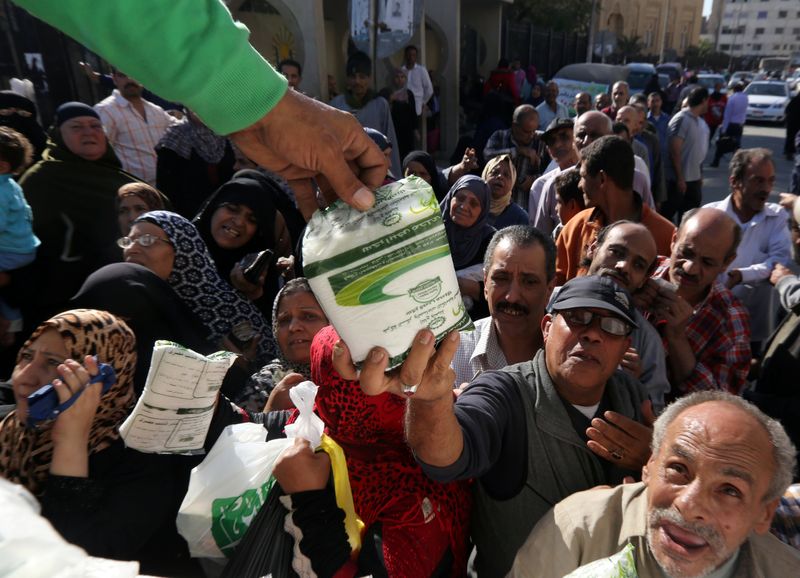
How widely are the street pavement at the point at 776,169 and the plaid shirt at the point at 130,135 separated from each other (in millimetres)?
8960

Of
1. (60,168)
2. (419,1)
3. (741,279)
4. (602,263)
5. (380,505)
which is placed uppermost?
(419,1)

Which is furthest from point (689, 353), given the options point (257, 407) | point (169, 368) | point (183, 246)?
point (183, 246)

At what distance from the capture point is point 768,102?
22.8 m

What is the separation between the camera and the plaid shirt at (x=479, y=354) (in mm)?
2522

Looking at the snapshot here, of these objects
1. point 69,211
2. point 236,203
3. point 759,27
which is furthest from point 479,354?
point 759,27

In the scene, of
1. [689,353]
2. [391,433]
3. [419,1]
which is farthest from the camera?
[419,1]

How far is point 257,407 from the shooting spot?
102 inches

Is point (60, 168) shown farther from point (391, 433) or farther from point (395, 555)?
point (395, 555)

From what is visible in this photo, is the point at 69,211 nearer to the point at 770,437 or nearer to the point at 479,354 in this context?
the point at 479,354

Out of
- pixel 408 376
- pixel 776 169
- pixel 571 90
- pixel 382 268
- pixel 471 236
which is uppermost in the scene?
pixel 382 268

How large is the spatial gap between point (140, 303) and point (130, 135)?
11.0ft

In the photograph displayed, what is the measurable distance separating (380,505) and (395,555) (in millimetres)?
163

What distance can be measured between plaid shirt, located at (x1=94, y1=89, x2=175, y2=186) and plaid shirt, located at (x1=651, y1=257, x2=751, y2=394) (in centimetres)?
474

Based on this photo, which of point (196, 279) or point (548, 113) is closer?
point (196, 279)
